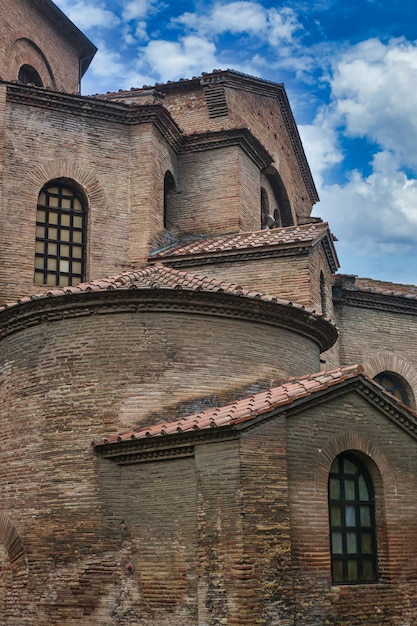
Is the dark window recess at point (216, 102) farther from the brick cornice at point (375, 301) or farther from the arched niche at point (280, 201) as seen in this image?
the brick cornice at point (375, 301)

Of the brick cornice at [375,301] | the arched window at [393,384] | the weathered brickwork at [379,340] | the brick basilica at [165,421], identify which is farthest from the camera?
the arched window at [393,384]

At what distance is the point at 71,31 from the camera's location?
753 inches

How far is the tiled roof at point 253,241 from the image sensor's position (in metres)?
13.6

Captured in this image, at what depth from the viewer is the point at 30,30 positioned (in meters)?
17.7

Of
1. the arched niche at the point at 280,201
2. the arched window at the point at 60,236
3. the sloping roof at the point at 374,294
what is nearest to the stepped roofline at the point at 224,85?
the arched niche at the point at 280,201

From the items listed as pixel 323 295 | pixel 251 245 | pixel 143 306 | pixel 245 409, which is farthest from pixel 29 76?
pixel 245 409

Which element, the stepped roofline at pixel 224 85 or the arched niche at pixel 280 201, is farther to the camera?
the arched niche at pixel 280 201

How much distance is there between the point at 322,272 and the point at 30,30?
8.65 metres

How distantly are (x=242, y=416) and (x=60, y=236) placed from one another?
6741 millimetres

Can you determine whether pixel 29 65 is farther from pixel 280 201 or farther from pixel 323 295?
pixel 323 295

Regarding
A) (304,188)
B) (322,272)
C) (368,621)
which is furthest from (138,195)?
(368,621)

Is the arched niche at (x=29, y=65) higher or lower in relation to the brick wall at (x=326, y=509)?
higher

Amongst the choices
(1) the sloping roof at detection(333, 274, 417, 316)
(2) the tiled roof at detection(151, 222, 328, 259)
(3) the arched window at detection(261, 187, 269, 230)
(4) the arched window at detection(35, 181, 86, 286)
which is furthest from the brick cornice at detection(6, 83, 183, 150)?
(1) the sloping roof at detection(333, 274, 417, 316)

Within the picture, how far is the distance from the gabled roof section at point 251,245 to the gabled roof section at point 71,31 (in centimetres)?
691
